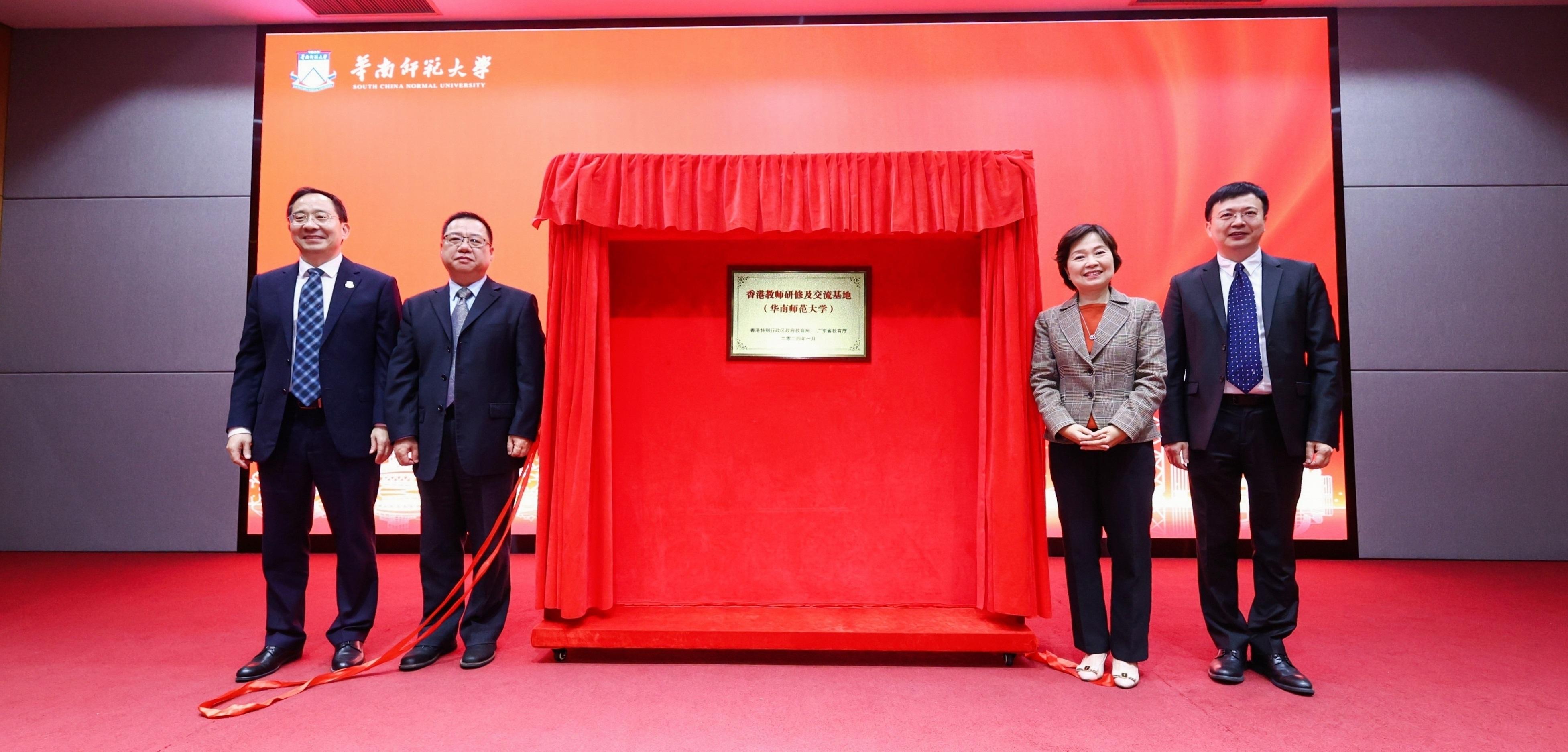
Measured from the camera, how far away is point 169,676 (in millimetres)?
2498

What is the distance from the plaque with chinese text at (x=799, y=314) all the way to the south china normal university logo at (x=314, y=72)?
3695mm

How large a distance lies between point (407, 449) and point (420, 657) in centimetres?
74

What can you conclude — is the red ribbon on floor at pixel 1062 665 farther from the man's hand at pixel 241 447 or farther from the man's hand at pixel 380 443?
the man's hand at pixel 241 447

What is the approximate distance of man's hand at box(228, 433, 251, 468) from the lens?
101 inches

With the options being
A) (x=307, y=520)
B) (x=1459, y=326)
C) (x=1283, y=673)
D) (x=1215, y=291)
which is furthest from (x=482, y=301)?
(x=1459, y=326)

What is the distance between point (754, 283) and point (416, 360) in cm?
129

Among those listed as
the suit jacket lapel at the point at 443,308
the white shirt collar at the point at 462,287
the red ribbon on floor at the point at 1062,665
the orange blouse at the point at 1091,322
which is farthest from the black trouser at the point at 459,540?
the orange blouse at the point at 1091,322

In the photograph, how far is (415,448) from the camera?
8.55ft

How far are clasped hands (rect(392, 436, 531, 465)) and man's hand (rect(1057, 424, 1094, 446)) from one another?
188 centimetres

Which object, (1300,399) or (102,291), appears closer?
(1300,399)

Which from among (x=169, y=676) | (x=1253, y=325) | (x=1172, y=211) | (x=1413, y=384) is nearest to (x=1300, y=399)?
(x=1253, y=325)

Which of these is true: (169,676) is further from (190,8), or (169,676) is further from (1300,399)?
(190,8)

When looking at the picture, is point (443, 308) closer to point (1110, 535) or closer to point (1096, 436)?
point (1096, 436)

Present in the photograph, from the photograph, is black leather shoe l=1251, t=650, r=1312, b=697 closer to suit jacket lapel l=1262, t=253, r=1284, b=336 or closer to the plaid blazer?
the plaid blazer
